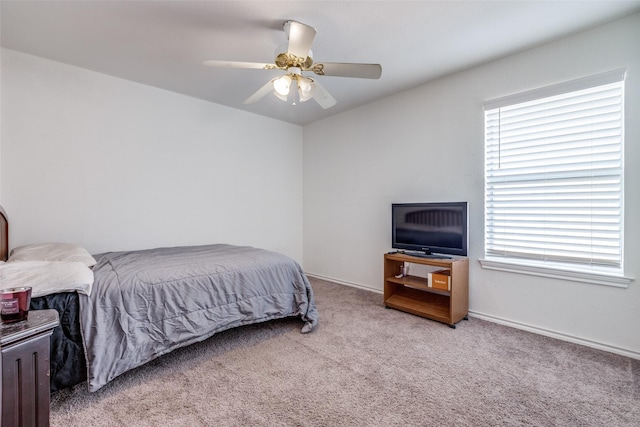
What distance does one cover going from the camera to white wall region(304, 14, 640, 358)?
83.2 inches

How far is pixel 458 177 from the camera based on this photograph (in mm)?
2986

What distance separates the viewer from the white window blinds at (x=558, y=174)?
219 centimetres

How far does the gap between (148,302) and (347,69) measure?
6.91ft

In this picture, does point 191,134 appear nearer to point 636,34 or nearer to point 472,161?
point 472,161

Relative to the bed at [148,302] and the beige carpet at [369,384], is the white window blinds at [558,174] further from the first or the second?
the bed at [148,302]


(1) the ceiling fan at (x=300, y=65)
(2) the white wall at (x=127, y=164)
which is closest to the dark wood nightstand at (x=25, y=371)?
(1) the ceiling fan at (x=300, y=65)

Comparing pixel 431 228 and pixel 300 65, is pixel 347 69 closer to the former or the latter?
pixel 300 65

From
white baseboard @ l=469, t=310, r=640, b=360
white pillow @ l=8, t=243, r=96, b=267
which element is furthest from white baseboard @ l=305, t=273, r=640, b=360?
white pillow @ l=8, t=243, r=96, b=267

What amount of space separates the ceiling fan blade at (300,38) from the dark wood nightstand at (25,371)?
1904mm

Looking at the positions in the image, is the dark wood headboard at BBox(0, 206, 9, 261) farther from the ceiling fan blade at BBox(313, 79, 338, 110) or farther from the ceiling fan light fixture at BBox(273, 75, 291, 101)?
the ceiling fan blade at BBox(313, 79, 338, 110)

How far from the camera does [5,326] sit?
1.00 metres

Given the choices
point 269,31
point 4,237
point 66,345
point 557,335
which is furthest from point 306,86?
point 557,335

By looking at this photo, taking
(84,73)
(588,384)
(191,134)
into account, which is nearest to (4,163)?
(84,73)

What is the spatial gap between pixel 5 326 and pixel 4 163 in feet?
7.78
